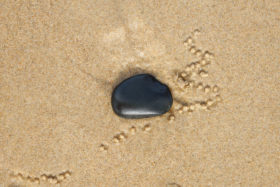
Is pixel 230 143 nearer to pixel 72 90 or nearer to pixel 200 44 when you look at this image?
pixel 200 44

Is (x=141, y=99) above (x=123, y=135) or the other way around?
above

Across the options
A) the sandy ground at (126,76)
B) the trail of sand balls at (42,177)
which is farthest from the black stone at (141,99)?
the trail of sand balls at (42,177)

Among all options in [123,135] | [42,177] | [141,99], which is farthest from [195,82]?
[42,177]

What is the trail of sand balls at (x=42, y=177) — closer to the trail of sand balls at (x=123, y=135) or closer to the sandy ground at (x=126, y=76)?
the sandy ground at (x=126, y=76)

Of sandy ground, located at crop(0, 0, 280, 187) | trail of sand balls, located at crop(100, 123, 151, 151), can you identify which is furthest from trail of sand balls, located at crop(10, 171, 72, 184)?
Answer: trail of sand balls, located at crop(100, 123, 151, 151)

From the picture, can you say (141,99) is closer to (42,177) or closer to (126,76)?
(126,76)

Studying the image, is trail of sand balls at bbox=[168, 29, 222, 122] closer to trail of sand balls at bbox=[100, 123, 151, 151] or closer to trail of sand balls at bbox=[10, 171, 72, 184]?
trail of sand balls at bbox=[100, 123, 151, 151]
